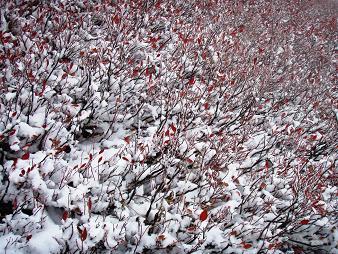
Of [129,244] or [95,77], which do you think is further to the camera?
[95,77]

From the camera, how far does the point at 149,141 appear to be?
4.29 meters

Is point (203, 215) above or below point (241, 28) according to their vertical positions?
below

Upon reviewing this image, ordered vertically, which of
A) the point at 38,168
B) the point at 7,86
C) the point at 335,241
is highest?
the point at 7,86

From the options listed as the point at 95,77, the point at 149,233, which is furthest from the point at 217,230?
the point at 95,77

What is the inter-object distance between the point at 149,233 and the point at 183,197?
702 millimetres

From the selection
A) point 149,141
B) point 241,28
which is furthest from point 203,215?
point 241,28

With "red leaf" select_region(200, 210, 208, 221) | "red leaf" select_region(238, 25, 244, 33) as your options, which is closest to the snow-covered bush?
"red leaf" select_region(200, 210, 208, 221)

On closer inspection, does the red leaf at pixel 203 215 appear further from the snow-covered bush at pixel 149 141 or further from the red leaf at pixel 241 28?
the red leaf at pixel 241 28

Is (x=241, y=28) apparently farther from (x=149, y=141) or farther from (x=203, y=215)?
(x=203, y=215)

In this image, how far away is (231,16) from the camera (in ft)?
29.8

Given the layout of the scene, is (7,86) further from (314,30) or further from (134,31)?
(314,30)

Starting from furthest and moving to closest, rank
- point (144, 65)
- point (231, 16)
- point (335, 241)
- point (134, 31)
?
point (231, 16) → point (134, 31) → point (144, 65) → point (335, 241)

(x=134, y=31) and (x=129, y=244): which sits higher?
(x=134, y=31)

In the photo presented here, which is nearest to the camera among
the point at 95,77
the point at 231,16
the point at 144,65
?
the point at 95,77
